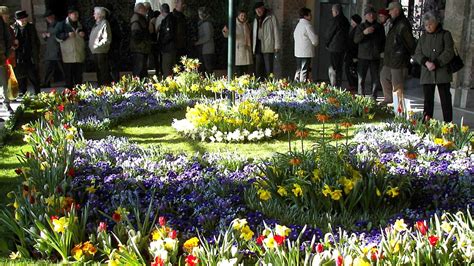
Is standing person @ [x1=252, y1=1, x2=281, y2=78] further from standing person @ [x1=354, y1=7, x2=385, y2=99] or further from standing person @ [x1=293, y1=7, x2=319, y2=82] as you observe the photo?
standing person @ [x1=354, y1=7, x2=385, y2=99]

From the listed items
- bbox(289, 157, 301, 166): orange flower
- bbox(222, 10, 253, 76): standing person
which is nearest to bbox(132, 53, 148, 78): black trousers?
bbox(222, 10, 253, 76): standing person

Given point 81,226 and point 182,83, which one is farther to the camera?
point 182,83

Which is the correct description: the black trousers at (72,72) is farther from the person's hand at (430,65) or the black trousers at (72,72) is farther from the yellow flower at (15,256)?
the yellow flower at (15,256)

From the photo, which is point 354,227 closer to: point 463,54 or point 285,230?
point 285,230

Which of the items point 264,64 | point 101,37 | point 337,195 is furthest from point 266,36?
point 337,195

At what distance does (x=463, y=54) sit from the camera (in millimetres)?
9992

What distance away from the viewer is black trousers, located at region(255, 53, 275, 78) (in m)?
11.7

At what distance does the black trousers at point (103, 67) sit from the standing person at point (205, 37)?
1.85m

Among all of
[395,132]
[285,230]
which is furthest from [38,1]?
[285,230]

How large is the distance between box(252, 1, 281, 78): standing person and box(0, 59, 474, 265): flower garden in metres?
4.62

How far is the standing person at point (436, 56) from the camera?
7.44 metres

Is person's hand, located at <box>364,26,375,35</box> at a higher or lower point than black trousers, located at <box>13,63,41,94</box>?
higher

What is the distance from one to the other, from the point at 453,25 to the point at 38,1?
8.28 meters

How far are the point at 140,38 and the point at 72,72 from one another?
1.41 m
